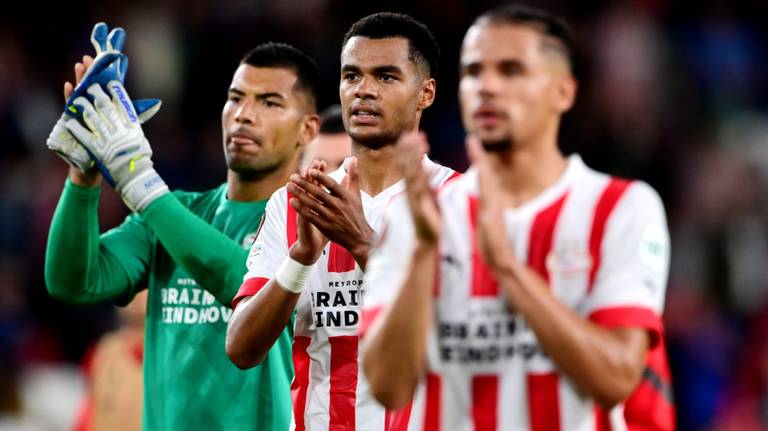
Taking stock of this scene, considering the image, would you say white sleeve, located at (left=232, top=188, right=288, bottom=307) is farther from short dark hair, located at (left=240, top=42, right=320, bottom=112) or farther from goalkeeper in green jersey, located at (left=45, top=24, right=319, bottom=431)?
short dark hair, located at (left=240, top=42, right=320, bottom=112)

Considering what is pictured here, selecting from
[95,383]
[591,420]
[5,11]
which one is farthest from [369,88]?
[5,11]

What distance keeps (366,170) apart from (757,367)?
4835mm

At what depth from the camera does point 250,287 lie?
13.5 feet

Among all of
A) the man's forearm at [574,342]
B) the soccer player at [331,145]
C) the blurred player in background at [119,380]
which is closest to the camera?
the man's forearm at [574,342]

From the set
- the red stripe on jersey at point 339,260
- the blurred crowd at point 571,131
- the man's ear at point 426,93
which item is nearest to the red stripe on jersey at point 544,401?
the red stripe on jersey at point 339,260

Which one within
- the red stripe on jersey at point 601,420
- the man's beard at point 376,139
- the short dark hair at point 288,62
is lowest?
the red stripe on jersey at point 601,420

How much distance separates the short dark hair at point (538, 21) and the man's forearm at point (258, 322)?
1249mm

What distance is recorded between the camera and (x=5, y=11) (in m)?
12.2

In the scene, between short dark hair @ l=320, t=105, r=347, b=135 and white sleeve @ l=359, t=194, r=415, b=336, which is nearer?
white sleeve @ l=359, t=194, r=415, b=336

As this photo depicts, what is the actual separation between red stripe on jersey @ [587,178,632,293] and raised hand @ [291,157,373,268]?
38.9 inches

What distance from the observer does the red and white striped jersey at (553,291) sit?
2.89m

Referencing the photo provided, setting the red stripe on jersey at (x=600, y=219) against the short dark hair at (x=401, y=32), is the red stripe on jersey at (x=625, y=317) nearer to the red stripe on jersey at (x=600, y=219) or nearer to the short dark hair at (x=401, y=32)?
the red stripe on jersey at (x=600, y=219)

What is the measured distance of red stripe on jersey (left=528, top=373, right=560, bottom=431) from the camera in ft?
9.50

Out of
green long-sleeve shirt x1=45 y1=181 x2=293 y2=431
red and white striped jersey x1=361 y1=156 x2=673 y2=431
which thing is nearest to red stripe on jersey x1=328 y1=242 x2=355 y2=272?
green long-sleeve shirt x1=45 y1=181 x2=293 y2=431
